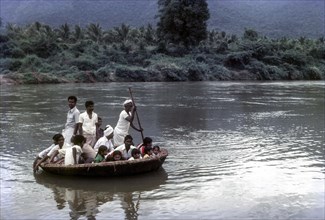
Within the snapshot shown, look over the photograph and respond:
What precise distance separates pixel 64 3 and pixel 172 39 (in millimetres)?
71770

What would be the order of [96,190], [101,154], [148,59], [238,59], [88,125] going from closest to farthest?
1. [96,190]
2. [101,154]
3. [88,125]
4. [148,59]
5. [238,59]

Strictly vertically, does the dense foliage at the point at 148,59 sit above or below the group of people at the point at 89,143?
above

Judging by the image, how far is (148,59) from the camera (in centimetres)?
4553

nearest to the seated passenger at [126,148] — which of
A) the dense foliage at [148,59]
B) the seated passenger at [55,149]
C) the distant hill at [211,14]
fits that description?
the seated passenger at [55,149]

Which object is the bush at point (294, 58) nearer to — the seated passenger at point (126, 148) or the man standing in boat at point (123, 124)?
the man standing in boat at point (123, 124)

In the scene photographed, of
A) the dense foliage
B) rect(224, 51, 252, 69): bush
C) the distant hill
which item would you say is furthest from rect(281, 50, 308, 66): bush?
the distant hill

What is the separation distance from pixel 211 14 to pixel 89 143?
316 ft

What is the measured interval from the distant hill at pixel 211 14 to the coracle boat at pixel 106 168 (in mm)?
86714

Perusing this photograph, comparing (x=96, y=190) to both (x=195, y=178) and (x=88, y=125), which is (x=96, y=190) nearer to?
(x=88, y=125)

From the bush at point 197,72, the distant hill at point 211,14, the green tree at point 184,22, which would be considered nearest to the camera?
the bush at point 197,72

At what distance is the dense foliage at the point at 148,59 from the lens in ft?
133

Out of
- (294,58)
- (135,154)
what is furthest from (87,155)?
(294,58)

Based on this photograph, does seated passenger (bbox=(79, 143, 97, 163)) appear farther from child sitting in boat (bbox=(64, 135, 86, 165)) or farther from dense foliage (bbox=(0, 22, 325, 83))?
dense foliage (bbox=(0, 22, 325, 83))

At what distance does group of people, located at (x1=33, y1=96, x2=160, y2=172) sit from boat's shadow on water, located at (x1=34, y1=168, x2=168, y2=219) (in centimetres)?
33
